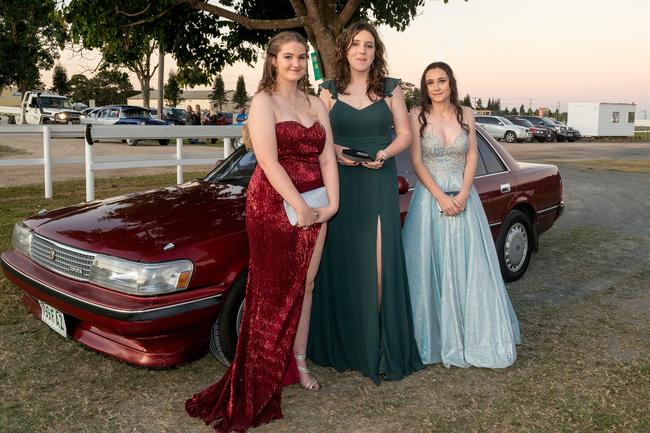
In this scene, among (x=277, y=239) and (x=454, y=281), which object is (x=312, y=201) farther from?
(x=454, y=281)

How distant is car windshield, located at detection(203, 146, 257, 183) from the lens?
4.68 meters

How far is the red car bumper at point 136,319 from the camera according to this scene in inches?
124

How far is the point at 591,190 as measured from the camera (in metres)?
12.4

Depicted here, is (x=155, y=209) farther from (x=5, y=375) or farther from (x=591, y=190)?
(x=591, y=190)

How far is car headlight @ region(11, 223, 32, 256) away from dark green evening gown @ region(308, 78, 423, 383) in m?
1.91

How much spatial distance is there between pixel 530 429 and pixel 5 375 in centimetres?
297

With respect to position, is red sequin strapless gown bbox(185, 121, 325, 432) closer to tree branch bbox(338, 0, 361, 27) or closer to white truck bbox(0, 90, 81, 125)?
tree branch bbox(338, 0, 361, 27)

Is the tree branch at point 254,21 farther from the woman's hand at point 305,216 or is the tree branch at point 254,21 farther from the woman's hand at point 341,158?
the woman's hand at point 305,216

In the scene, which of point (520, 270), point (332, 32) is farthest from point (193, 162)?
point (520, 270)

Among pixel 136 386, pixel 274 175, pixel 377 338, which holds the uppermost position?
pixel 274 175

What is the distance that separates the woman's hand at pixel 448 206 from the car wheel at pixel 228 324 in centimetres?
133

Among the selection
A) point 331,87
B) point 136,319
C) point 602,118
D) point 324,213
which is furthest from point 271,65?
point 602,118

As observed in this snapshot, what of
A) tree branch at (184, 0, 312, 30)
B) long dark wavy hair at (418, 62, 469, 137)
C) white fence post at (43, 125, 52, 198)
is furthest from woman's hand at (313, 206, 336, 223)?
tree branch at (184, 0, 312, 30)

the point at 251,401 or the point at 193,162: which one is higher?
the point at 193,162
